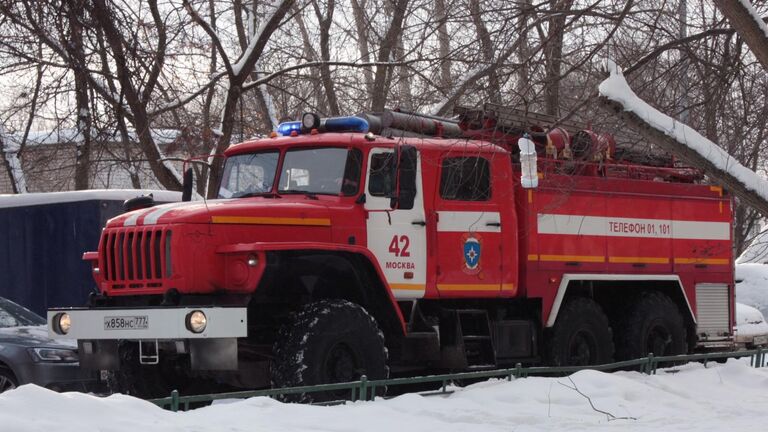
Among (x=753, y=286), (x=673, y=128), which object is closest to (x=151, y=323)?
(x=673, y=128)

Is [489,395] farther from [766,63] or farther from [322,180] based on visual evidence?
[766,63]

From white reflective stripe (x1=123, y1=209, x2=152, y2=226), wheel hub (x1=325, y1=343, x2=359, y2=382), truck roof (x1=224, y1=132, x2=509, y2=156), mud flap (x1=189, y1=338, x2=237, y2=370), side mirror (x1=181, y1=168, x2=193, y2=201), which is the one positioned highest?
truck roof (x1=224, y1=132, x2=509, y2=156)

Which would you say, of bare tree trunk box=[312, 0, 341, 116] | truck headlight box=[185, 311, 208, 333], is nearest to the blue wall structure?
truck headlight box=[185, 311, 208, 333]

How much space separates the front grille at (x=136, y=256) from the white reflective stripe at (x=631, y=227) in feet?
15.5

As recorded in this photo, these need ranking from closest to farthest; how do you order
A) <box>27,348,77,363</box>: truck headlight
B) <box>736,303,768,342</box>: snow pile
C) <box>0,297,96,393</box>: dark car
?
<box>0,297,96,393</box>: dark car
<box>27,348,77,363</box>: truck headlight
<box>736,303,768,342</box>: snow pile

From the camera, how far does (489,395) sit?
11469 mm

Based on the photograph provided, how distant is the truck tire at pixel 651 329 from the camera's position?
1528cm

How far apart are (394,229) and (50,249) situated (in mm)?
5864

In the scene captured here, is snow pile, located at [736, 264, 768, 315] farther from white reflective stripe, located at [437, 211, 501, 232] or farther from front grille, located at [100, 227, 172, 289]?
front grille, located at [100, 227, 172, 289]

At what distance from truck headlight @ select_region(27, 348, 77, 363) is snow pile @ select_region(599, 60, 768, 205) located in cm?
604

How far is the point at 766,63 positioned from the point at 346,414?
486 cm

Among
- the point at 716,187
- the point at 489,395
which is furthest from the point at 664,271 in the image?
the point at 489,395

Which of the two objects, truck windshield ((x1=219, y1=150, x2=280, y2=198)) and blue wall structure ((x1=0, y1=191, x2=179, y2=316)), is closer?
truck windshield ((x1=219, y1=150, x2=280, y2=198))

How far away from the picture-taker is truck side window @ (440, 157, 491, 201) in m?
13.1
